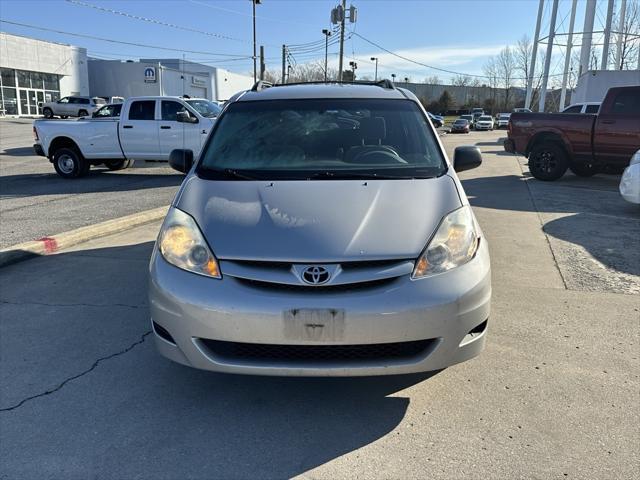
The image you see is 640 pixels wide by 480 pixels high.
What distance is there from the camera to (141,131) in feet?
42.6

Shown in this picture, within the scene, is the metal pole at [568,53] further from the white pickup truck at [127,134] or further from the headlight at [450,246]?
the headlight at [450,246]

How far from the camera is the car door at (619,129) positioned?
37.7 ft

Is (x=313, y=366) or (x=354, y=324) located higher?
(x=354, y=324)

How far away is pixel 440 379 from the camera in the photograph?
3.38m

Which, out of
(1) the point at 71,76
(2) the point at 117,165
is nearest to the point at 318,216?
(2) the point at 117,165

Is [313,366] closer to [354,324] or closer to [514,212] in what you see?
[354,324]

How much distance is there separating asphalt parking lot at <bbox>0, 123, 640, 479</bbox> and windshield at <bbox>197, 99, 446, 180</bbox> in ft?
4.45

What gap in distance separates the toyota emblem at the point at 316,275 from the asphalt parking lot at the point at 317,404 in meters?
0.82

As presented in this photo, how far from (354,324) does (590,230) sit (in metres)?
6.06

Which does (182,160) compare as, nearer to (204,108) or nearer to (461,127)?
(204,108)

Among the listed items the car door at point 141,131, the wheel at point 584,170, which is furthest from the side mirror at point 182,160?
the wheel at point 584,170

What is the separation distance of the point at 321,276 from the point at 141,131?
37.6 feet

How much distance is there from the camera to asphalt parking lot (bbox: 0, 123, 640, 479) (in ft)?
8.53

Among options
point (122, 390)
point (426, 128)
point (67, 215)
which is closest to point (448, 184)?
point (426, 128)
